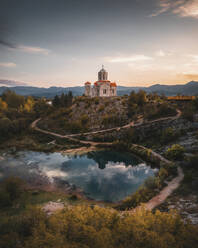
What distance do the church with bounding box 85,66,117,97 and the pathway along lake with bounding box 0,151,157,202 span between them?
43.2 metres

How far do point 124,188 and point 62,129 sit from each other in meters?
33.9

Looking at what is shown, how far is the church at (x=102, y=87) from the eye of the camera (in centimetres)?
7175

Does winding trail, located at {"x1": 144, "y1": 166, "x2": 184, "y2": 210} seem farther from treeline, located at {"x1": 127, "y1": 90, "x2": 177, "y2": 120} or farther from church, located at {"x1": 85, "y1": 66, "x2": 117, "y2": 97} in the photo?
church, located at {"x1": 85, "y1": 66, "x2": 117, "y2": 97}

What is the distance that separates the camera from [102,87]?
235 feet

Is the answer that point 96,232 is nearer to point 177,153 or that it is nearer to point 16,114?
point 177,153

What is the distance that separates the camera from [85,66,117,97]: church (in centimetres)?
7175

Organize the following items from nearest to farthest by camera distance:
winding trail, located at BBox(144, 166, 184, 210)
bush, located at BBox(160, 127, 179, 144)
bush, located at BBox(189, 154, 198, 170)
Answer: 1. winding trail, located at BBox(144, 166, 184, 210)
2. bush, located at BBox(189, 154, 198, 170)
3. bush, located at BBox(160, 127, 179, 144)

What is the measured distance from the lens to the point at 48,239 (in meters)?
8.09

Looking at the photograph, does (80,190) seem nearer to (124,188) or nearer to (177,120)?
(124,188)

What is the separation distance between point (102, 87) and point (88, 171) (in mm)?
51808

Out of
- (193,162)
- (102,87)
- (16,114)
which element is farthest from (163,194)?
(16,114)

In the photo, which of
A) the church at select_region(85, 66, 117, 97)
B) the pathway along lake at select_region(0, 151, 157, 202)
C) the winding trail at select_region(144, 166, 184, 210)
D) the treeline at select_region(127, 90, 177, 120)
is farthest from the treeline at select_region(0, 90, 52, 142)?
the winding trail at select_region(144, 166, 184, 210)

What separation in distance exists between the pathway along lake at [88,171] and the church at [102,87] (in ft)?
142

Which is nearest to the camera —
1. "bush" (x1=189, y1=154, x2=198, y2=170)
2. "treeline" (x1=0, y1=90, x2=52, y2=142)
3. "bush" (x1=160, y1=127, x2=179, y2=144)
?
"bush" (x1=189, y1=154, x2=198, y2=170)
